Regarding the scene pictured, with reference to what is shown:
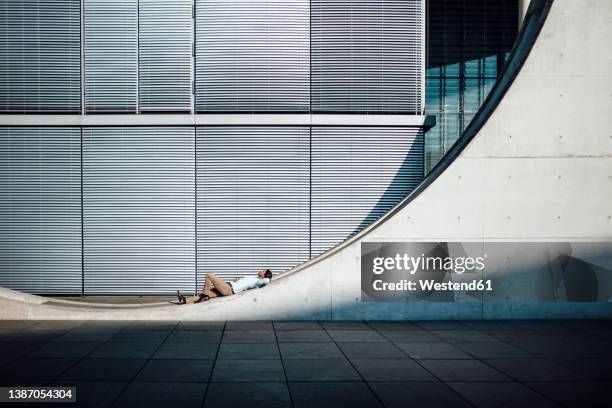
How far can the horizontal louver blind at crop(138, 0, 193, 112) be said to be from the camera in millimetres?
12750

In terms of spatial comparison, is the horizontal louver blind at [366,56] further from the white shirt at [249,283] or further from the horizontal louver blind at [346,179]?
the white shirt at [249,283]

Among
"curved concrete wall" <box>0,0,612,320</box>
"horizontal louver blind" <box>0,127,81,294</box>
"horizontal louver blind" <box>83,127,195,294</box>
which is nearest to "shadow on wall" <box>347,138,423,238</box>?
"curved concrete wall" <box>0,0,612,320</box>

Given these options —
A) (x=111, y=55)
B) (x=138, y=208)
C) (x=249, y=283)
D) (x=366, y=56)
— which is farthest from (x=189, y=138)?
(x=366, y=56)

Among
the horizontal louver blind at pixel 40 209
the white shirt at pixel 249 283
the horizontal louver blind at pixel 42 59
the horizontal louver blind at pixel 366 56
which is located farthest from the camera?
the horizontal louver blind at pixel 366 56

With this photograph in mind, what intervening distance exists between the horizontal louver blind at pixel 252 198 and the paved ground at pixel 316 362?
14.0 ft

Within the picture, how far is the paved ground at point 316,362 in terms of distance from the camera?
4.79m

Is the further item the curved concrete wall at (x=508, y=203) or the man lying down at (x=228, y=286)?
the man lying down at (x=228, y=286)

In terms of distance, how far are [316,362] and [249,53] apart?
9382mm

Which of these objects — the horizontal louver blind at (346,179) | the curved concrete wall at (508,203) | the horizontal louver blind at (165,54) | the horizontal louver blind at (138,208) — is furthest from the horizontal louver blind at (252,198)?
the curved concrete wall at (508,203)

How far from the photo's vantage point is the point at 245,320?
28.4 ft

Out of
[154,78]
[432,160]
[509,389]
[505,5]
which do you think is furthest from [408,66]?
[509,389]

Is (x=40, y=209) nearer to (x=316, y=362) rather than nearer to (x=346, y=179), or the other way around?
(x=346, y=179)

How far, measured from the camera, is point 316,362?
6027 mm

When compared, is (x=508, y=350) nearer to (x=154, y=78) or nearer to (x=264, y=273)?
(x=264, y=273)
